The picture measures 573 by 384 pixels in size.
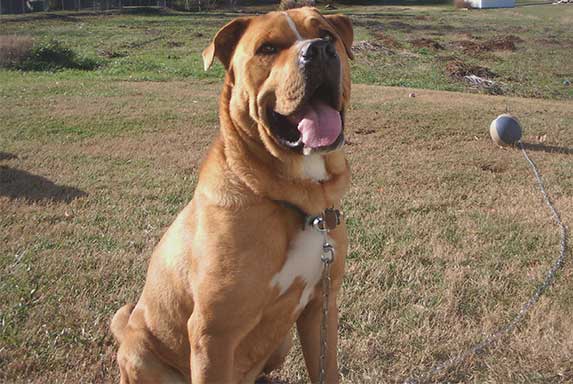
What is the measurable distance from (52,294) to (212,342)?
2.03m

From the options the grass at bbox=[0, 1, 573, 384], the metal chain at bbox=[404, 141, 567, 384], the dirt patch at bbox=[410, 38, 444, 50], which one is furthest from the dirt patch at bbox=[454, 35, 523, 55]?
the metal chain at bbox=[404, 141, 567, 384]

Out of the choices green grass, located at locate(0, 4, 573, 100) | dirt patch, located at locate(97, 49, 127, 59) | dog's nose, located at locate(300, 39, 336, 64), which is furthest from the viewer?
dirt patch, located at locate(97, 49, 127, 59)

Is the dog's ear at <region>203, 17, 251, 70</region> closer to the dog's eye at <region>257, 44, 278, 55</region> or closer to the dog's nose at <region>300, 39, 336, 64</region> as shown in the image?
the dog's eye at <region>257, 44, 278, 55</region>

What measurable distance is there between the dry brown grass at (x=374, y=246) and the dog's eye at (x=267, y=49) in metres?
1.77

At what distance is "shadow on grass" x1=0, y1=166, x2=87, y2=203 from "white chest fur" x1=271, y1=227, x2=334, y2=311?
4111mm

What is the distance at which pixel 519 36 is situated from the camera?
83.5ft

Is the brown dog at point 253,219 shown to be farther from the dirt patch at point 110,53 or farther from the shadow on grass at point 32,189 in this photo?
the dirt patch at point 110,53

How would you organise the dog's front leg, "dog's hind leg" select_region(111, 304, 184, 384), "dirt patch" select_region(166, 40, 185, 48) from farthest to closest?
"dirt patch" select_region(166, 40, 185, 48)
the dog's front leg
"dog's hind leg" select_region(111, 304, 184, 384)

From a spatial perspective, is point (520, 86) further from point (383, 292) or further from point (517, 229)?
point (383, 292)

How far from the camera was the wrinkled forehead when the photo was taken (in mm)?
2406

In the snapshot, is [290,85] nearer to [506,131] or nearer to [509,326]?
[509,326]

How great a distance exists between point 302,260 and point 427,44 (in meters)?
22.1

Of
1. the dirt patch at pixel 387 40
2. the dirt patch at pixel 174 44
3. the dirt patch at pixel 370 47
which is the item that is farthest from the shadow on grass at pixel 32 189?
the dirt patch at pixel 174 44

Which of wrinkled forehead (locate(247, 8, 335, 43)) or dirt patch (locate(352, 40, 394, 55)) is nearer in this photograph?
wrinkled forehead (locate(247, 8, 335, 43))
